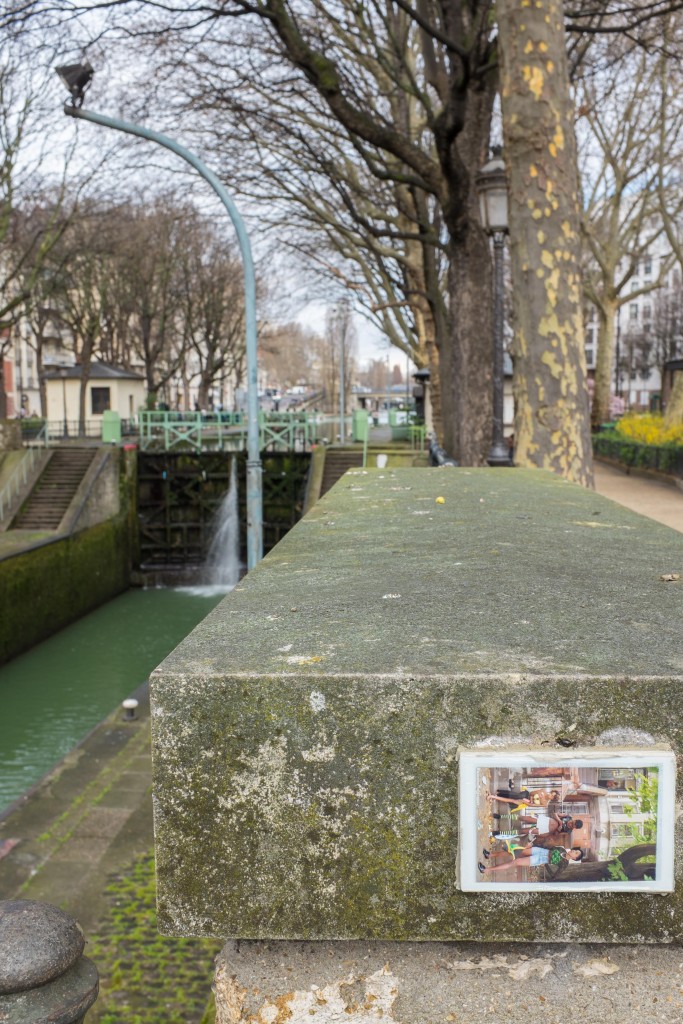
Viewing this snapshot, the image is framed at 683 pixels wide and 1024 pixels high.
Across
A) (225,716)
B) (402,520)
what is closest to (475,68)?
(402,520)

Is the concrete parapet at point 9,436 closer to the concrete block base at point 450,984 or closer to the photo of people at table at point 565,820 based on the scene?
the concrete block base at point 450,984

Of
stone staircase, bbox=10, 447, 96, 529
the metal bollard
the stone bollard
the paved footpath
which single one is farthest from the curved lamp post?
stone staircase, bbox=10, 447, 96, 529

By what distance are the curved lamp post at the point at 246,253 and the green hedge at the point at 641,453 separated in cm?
1075

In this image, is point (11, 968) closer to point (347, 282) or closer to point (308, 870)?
point (308, 870)

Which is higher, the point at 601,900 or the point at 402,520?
the point at 402,520

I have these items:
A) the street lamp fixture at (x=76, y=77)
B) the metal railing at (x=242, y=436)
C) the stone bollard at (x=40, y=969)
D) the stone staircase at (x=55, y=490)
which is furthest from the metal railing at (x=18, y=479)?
the stone bollard at (x=40, y=969)

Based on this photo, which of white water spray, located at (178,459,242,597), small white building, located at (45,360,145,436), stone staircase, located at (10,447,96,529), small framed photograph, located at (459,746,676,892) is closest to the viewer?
small framed photograph, located at (459,746,676,892)

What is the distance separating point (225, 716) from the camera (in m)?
1.53

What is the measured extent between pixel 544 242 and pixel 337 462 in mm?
20534

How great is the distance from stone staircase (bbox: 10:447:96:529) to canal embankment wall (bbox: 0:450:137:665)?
43cm

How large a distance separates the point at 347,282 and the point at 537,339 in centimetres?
1569

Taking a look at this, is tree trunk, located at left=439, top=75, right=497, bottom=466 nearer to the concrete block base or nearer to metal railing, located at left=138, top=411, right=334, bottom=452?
the concrete block base

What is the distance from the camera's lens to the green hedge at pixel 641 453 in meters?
20.4

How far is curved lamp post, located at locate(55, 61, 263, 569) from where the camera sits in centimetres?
1219
